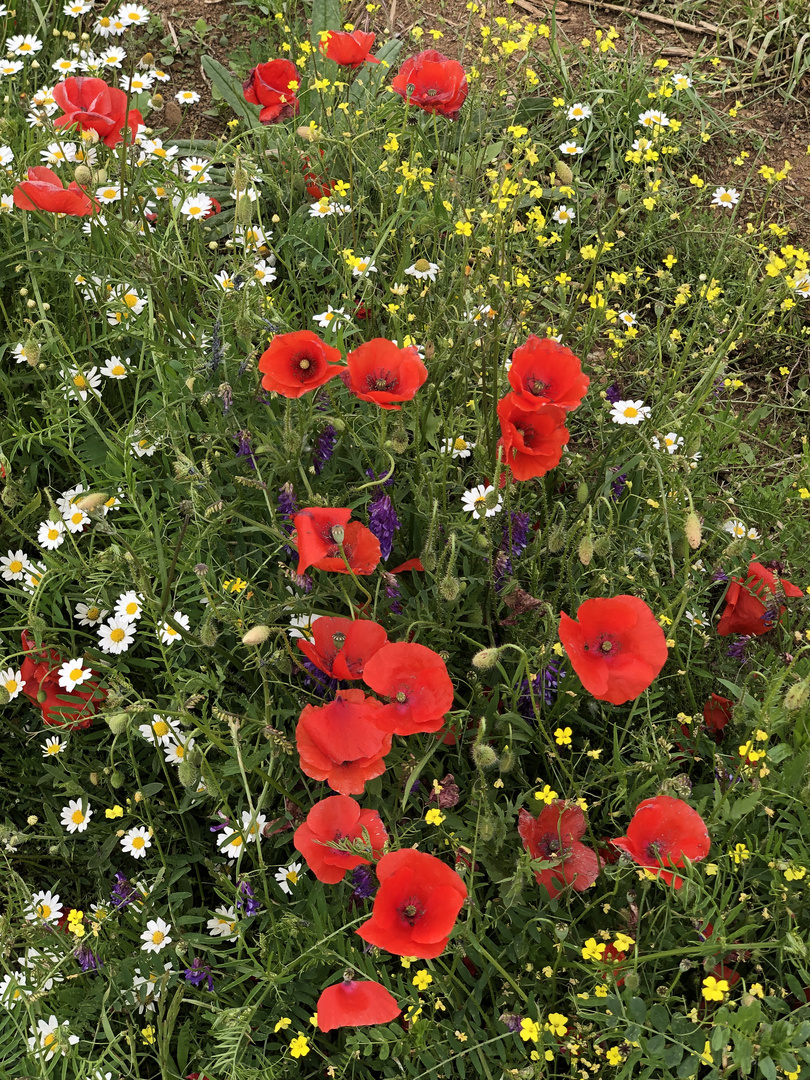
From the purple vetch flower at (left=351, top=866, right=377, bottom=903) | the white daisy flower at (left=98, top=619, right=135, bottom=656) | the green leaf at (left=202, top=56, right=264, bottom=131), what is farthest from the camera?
the green leaf at (left=202, top=56, right=264, bottom=131)

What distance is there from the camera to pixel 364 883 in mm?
1799

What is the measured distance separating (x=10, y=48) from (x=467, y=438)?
2077 millimetres

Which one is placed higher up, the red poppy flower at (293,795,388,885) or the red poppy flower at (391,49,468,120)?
the red poppy flower at (391,49,468,120)

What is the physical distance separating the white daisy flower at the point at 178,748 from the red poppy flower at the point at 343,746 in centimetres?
32

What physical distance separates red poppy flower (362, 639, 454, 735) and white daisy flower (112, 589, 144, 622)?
0.64 metres

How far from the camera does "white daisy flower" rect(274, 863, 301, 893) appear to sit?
6.15 ft

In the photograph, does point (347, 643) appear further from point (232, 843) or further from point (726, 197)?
point (726, 197)

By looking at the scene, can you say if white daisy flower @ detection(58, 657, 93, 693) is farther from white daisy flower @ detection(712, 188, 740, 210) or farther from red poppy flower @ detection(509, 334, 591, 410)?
white daisy flower @ detection(712, 188, 740, 210)

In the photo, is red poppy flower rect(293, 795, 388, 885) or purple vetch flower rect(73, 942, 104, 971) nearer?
red poppy flower rect(293, 795, 388, 885)

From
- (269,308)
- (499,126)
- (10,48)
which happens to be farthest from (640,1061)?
(10,48)

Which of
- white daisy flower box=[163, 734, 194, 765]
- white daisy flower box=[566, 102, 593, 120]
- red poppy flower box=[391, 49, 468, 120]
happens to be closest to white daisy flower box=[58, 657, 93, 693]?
white daisy flower box=[163, 734, 194, 765]

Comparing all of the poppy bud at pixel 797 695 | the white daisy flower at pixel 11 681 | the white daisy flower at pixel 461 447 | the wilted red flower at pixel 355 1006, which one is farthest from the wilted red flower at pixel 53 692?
the poppy bud at pixel 797 695

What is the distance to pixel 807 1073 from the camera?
1.68 m

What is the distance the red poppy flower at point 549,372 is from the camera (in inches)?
75.1
